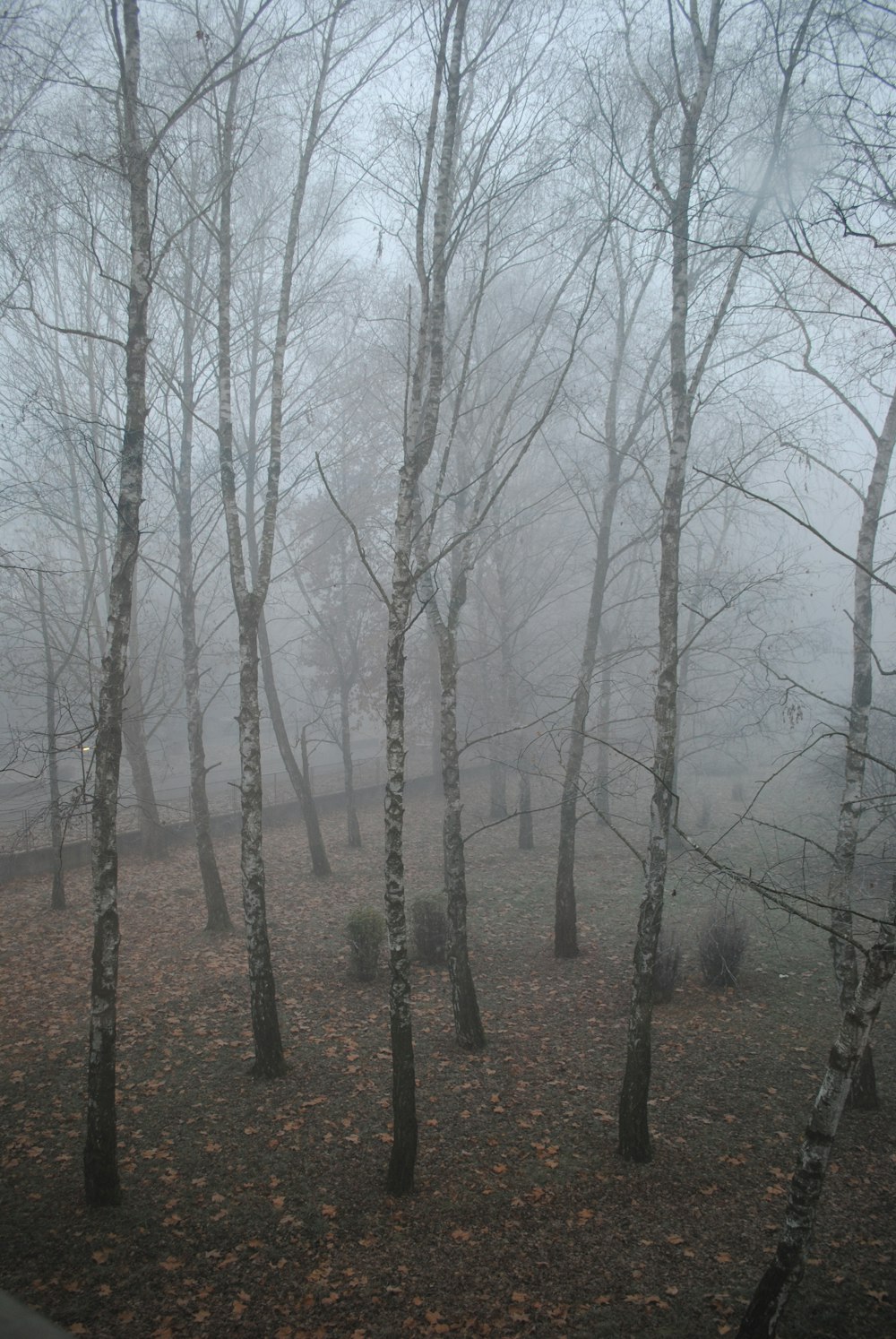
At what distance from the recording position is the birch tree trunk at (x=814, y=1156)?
3.66 m

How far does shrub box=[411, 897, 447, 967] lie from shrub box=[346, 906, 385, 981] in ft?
2.72

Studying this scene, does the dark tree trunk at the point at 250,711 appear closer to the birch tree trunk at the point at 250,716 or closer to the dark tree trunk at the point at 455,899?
the birch tree trunk at the point at 250,716

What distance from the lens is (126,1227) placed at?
490cm

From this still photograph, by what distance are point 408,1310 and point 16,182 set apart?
10.3m

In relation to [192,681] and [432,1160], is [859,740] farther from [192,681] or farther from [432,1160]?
[192,681]

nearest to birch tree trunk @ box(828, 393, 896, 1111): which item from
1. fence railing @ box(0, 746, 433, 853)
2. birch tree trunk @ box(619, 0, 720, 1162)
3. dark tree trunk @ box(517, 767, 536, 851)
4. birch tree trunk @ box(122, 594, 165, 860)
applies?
birch tree trunk @ box(619, 0, 720, 1162)

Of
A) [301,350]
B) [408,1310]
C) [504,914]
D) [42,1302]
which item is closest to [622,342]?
[301,350]

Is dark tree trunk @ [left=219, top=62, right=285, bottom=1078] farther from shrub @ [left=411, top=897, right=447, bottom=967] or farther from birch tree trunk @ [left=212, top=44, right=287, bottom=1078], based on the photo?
shrub @ [left=411, top=897, right=447, bottom=967]

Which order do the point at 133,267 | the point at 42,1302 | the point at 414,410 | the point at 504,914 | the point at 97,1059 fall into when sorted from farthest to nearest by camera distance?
the point at 504,914
the point at 414,410
the point at 133,267
the point at 97,1059
the point at 42,1302

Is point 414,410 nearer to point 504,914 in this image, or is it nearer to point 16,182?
point 16,182

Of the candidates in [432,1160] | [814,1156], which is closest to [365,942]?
[432,1160]

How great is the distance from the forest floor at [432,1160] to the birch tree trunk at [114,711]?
1.88ft

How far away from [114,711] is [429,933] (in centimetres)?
630

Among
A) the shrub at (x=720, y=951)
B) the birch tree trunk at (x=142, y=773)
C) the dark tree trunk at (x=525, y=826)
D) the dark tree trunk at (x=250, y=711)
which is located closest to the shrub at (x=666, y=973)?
the shrub at (x=720, y=951)
